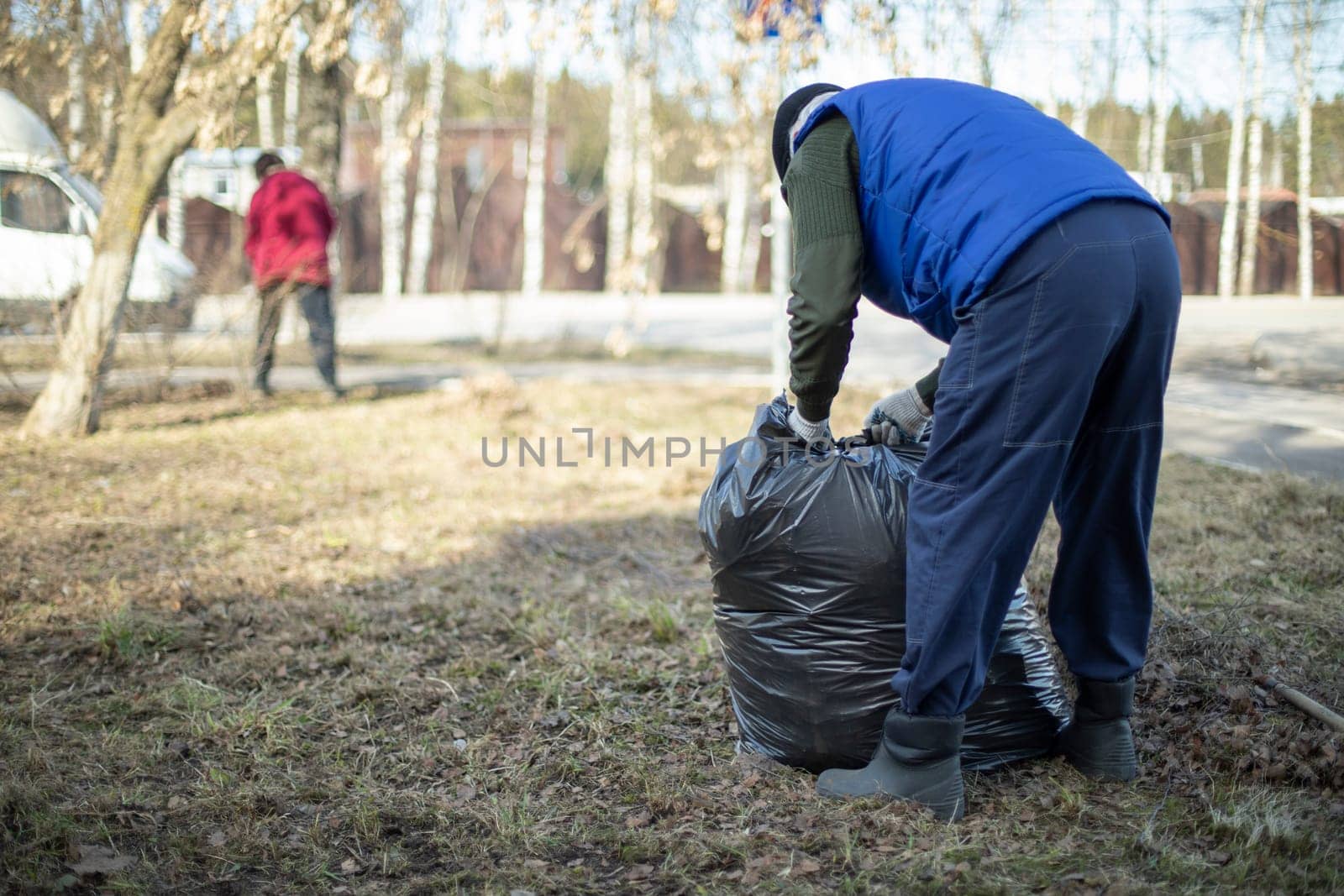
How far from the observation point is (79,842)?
215 centimetres

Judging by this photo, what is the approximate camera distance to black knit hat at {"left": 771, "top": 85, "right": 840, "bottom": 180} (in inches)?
93.0

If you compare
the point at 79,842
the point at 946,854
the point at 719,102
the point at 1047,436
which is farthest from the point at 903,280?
the point at 719,102

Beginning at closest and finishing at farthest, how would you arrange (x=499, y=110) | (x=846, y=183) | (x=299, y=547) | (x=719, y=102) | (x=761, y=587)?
(x=846, y=183) < (x=761, y=587) < (x=299, y=547) < (x=719, y=102) < (x=499, y=110)

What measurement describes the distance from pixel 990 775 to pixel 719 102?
6376 millimetres

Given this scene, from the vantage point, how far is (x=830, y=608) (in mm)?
2326

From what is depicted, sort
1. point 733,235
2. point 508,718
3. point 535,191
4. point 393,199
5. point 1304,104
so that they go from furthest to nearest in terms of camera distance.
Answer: point 733,235 → point 535,191 → point 393,199 → point 1304,104 → point 508,718

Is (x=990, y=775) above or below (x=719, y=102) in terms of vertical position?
below

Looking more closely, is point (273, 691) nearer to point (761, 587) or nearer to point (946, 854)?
point (761, 587)

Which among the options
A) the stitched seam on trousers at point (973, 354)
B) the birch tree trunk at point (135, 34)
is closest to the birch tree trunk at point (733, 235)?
the birch tree trunk at point (135, 34)

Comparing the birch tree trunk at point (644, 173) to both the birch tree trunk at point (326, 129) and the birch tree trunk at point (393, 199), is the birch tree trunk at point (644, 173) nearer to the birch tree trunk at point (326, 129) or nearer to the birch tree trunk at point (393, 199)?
the birch tree trunk at point (326, 129)

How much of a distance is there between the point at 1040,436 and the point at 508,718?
5.32 feet

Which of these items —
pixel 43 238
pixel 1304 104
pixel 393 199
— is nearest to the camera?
pixel 43 238

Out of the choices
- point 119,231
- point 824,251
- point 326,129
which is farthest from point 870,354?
point 824,251

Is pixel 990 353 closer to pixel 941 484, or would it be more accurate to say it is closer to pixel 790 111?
pixel 941 484
